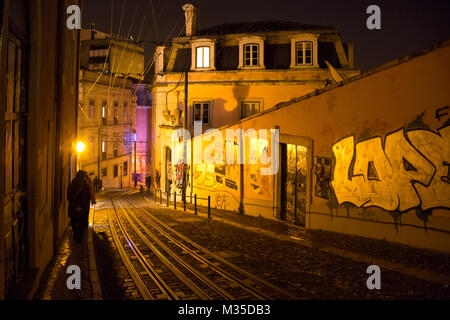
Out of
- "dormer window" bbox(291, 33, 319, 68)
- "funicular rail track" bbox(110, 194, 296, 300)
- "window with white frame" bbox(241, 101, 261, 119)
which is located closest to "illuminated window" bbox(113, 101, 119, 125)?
"window with white frame" bbox(241, 101, 261, 119)

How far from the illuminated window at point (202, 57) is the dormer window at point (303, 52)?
5637mm

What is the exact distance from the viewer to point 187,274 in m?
7.60

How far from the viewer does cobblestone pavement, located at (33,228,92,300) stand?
608 centimetres

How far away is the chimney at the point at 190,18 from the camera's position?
2961 centimetres

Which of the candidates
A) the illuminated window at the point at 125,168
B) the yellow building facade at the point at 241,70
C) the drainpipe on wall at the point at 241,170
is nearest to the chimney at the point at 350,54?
the yellow building facade at the point at 241,70

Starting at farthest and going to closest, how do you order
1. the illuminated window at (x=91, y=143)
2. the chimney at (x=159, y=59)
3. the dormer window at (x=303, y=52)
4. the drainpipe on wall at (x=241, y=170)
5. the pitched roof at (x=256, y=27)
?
1. the illuminated window at (x=91, y=143)
2. the chimney at (x=159, y=59)
3. the pitched roof at (x=256, y=27)
4. the dormer window at (x=303, y=52)
5. the drainpipe on wall at (x=241, y=170)

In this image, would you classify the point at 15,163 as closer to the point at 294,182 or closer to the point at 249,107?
the point at 294,182

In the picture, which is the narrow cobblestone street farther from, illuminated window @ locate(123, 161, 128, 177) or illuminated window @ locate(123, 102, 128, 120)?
illuminated window @ locate(123, 161, 128, 177)

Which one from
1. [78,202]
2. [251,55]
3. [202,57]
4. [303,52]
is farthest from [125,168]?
[78,202]

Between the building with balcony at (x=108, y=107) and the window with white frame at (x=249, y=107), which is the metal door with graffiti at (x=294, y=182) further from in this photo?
the building with balcony at (x=108, y=107)

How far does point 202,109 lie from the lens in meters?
28.5
